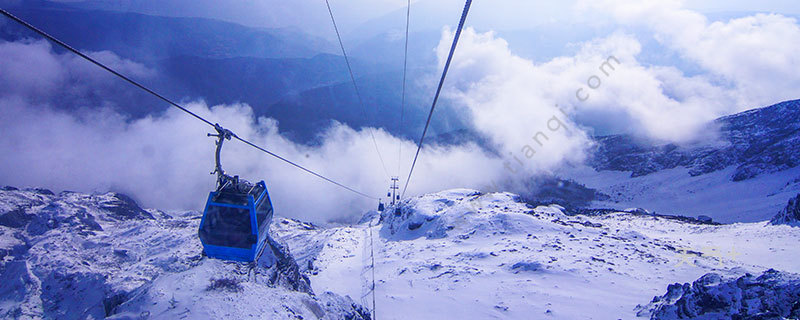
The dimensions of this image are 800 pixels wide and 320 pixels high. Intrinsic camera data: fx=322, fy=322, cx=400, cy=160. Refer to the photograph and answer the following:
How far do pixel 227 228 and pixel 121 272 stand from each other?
57857 mm

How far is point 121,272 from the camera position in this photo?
48.7 metres

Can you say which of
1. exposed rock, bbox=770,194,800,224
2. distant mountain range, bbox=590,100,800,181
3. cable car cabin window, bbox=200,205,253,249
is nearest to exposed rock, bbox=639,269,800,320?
cable car cabin window, bbox=200,205,253,249

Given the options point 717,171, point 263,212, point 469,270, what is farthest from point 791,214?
point 717,171

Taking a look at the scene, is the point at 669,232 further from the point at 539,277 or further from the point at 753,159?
the point at 753,159

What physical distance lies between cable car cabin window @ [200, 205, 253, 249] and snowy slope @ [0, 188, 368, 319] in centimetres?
213

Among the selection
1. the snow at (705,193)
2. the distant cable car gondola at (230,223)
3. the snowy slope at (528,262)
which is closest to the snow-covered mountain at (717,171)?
the snow at (705,193)

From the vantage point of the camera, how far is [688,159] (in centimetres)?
9769

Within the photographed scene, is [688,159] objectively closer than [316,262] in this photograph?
No

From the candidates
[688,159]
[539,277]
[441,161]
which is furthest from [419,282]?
[441,161]

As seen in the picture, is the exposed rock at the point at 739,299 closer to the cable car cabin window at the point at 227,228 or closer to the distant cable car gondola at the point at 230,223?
the distant cable car gondola at the point at 230,223

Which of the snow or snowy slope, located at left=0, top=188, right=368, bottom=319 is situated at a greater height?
the snow

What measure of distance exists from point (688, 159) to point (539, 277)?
114 meters

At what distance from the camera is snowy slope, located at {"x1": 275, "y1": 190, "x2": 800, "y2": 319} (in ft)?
47.1

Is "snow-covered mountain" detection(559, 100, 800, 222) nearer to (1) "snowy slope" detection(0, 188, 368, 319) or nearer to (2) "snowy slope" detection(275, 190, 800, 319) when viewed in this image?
(2) "snowy slope" detection(275, 190, 800, 319)
